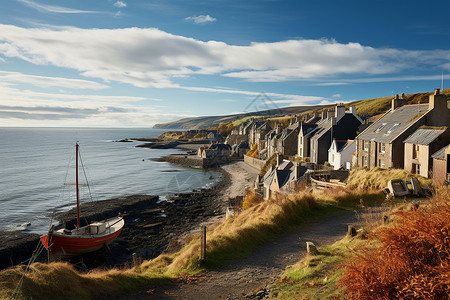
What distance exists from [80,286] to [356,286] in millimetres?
9088

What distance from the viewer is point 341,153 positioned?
42938 millimetres

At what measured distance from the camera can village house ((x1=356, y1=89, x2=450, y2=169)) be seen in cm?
3033

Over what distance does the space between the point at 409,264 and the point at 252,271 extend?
7777 mm

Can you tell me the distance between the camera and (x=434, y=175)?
24.4m

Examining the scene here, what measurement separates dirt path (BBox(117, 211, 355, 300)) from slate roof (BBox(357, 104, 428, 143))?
19.7 meters

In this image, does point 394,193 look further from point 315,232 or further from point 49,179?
point 49,179

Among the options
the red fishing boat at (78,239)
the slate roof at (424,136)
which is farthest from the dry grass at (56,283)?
the slate roof at (424,136)

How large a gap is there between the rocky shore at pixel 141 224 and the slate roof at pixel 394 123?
24.5m

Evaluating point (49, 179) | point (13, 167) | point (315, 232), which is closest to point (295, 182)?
point (315, 232)

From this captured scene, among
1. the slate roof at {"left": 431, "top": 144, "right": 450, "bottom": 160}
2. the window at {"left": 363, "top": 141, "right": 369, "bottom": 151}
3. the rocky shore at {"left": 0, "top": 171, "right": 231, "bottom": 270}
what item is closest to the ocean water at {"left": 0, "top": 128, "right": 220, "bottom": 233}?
the rocky shore at {"left": 0, "top": 171, "right": 231, "bottom": 270}

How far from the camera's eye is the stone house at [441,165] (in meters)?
23.2

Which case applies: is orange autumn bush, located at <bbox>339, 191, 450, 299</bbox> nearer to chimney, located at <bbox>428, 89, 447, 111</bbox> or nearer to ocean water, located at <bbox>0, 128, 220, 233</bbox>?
chimney, located at <bbox>428, 89, 447, 111</bbox>

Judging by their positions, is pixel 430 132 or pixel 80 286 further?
pixel 430 132

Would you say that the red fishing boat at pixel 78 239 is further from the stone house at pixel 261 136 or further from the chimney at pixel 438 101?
the stone house at pixel 261 136
